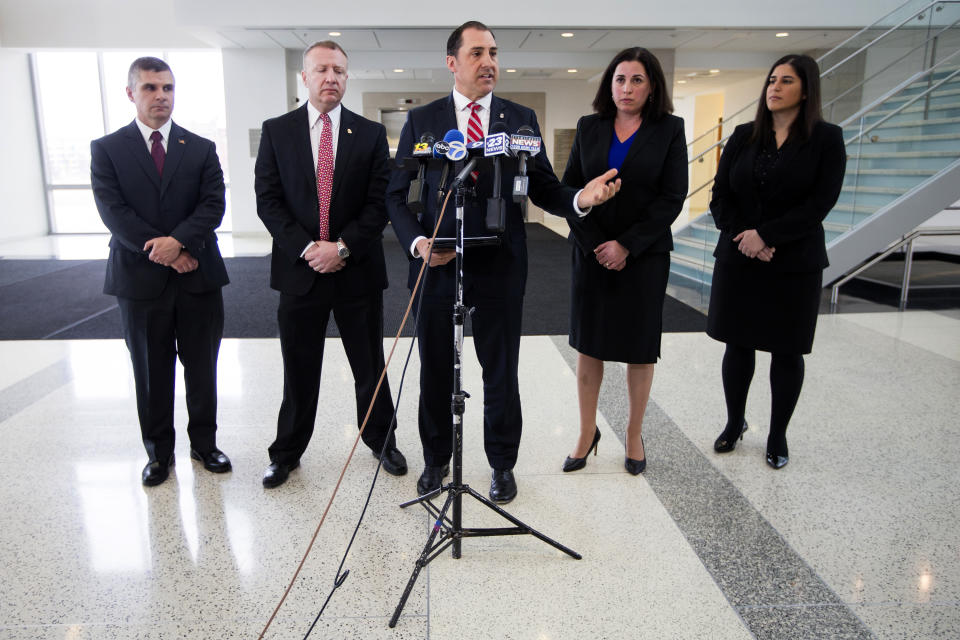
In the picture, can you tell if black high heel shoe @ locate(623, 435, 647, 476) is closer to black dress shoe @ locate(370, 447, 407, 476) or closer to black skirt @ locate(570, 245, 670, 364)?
black skirt @ locate(570, 245, 670, 364)

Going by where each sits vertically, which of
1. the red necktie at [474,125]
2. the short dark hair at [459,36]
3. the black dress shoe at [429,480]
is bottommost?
the black dress shoe at [429,480]

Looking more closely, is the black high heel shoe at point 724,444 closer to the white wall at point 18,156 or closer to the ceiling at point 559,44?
the ceiling at point 559,44

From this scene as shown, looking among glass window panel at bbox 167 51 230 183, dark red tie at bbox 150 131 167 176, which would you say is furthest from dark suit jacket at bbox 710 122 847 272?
glass window panel at bbox 167 51 230 183

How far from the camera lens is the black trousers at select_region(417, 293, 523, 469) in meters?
2.51

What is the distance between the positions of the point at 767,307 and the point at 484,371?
1.30 m

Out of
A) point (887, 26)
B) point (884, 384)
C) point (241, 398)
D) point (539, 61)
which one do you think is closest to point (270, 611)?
point (241, 398)

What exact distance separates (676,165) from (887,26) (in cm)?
647

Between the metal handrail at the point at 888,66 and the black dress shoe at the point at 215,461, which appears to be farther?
the metal handrail at the point at 888,66

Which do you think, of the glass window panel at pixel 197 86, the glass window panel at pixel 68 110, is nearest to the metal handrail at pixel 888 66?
the glass window panel at pixel 197 86

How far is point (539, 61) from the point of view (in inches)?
475

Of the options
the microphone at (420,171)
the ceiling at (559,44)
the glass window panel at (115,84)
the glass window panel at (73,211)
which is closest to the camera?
the microphone at (420,171)

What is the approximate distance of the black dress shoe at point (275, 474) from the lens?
2818 millimetres

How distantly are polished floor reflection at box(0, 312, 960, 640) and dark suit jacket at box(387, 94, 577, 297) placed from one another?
926 millimetres

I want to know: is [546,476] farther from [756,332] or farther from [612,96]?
[612,96]
